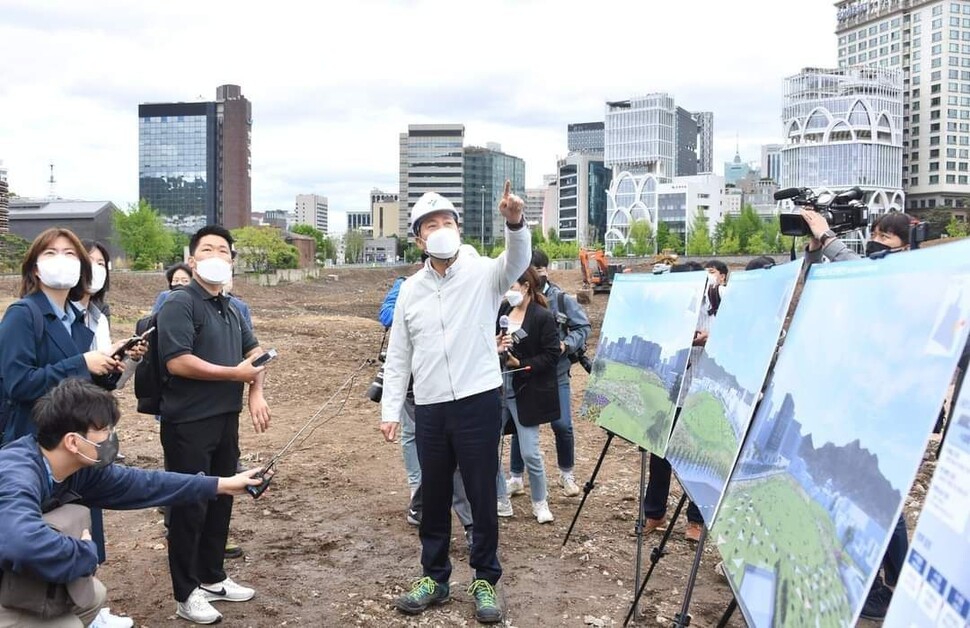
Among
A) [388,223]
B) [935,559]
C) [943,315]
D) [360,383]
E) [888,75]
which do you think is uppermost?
[888,75]

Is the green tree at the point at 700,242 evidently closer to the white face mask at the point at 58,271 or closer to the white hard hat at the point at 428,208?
the white hard hat at the point at 428,208

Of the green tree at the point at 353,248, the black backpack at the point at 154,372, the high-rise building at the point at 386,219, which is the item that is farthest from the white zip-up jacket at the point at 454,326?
the high-rise building at the point at 386,219

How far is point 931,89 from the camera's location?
10438 centimetres

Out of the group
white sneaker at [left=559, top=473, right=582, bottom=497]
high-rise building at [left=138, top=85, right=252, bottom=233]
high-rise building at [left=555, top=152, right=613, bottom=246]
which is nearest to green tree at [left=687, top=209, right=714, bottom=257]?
high-rise building at [left=555, top=152, right=613, bottom=246]

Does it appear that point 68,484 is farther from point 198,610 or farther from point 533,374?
point 533,374

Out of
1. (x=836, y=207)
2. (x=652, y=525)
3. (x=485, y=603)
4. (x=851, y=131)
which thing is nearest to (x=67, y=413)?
(x=485, y=603)

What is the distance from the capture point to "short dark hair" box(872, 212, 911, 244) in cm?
430

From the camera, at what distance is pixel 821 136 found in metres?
102

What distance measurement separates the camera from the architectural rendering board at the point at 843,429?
1.66m

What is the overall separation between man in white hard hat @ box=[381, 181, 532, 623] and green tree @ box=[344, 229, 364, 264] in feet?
428

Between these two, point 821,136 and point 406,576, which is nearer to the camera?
point 406,576

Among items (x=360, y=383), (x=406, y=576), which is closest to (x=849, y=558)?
(x=406, y=576)

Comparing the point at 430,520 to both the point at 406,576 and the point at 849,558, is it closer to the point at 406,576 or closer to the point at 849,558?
the point at 406,576

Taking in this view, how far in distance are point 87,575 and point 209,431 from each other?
1.15m
